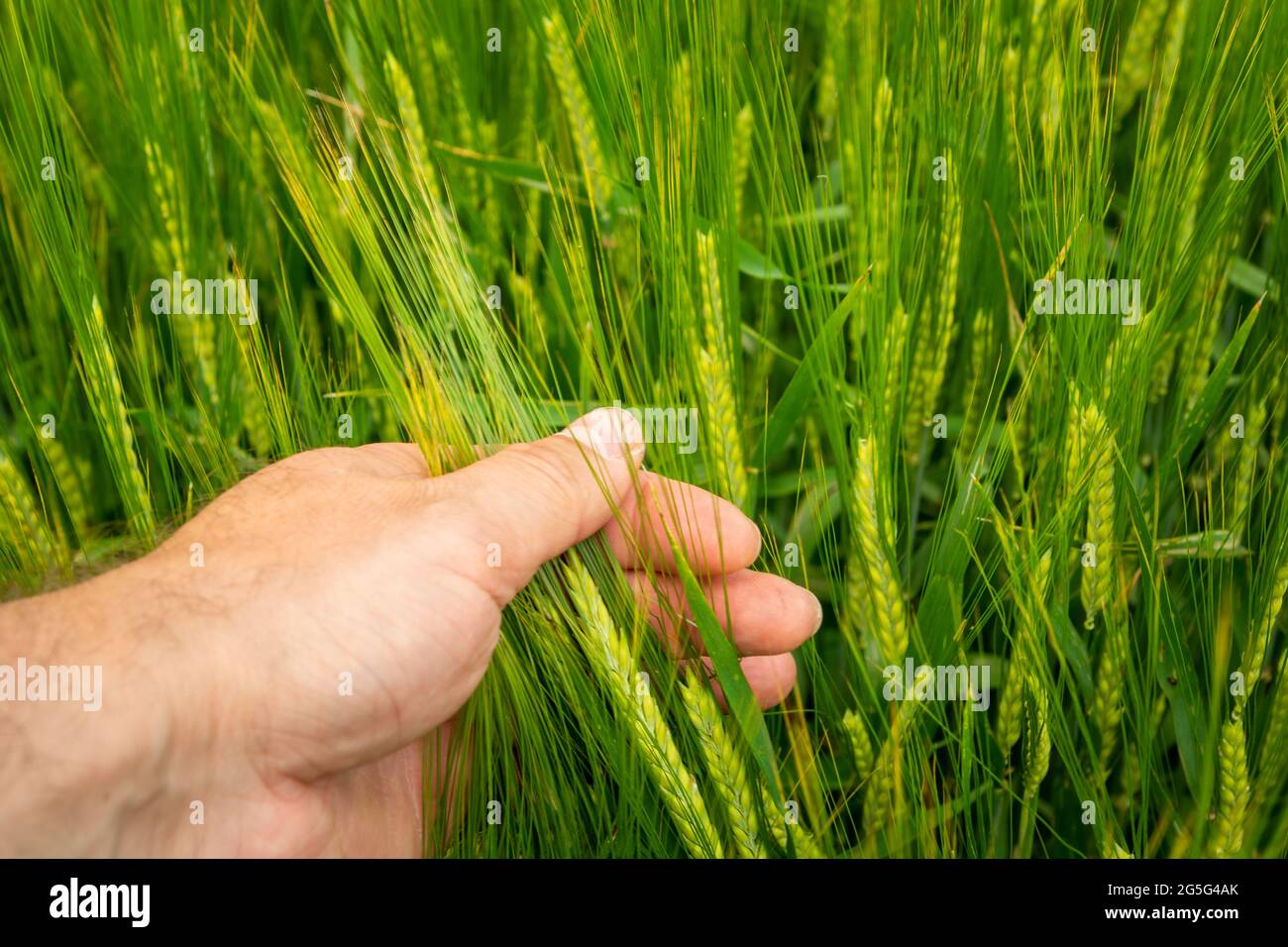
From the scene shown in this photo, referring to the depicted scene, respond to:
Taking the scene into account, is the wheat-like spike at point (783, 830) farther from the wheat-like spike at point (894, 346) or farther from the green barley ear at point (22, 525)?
the green barley ear at point (22, 525)

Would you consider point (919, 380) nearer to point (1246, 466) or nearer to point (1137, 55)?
point (1246, 466)

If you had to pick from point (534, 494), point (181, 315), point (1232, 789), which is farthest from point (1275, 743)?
point (181, 315)

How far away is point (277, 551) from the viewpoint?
2.52ft

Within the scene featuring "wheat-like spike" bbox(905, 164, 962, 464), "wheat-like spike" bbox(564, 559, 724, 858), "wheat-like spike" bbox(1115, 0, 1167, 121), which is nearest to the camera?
"wheat-like spike" bbox(564, 559, 724, 858)

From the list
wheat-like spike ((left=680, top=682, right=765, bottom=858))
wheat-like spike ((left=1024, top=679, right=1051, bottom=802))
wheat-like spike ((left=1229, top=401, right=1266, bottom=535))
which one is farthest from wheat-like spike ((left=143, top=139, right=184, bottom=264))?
wheat-like spike ((left=1229, top=401, right=1266, bottom=535))

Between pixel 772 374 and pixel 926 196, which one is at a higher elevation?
pixel 926 196

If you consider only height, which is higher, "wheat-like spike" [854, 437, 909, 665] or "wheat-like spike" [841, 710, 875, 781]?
"wheat-like spike" [854, 437, 909, 665]

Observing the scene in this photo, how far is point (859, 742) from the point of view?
2.53 ft

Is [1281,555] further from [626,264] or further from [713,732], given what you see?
[626,264]

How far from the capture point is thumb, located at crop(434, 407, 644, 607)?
75 centimetres

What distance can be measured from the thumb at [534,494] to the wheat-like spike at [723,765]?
158 mm

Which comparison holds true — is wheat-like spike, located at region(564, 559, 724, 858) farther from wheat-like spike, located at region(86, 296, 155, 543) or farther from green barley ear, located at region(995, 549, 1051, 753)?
wheat-like spike, located at region(86, 296, 155, 543)
